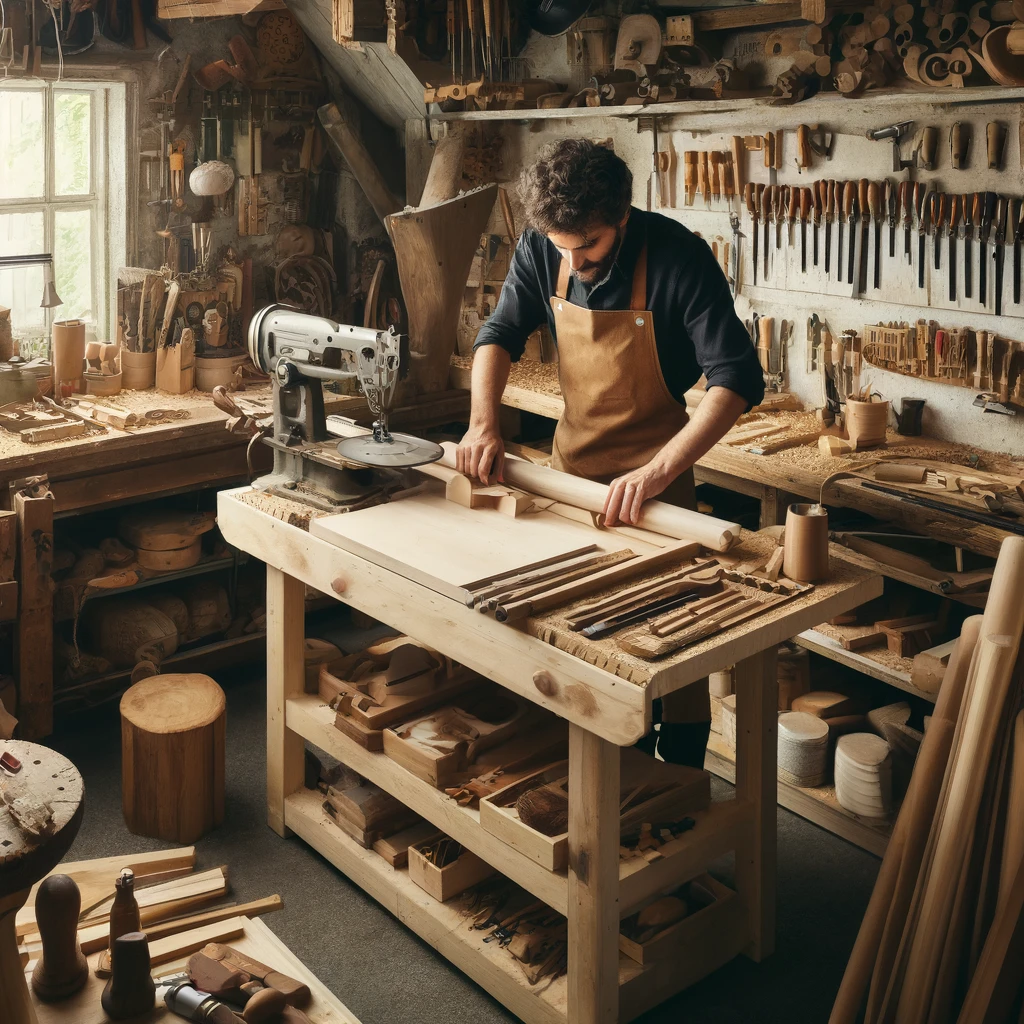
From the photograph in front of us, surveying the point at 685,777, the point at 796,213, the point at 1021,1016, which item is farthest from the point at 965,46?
the point at 1021,1016

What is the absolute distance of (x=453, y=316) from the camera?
200 inches

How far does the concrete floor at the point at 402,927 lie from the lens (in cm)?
314

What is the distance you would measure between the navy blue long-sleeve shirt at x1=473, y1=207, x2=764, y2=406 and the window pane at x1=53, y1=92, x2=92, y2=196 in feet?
8.04

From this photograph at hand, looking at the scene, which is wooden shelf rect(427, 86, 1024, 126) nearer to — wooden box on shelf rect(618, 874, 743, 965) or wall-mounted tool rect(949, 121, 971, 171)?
wall-mounted tool rect(949, 121, 971, 171)

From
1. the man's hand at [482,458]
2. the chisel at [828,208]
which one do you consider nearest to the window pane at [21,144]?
the man's hand at [482,458]

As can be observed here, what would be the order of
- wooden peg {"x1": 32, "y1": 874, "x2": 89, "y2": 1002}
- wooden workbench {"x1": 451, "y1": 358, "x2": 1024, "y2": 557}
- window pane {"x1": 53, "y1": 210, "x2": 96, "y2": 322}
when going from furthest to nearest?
window pane {"x1": 53, "y1": 210, "x2": 96, "y2": 322}
wooden workbench {"x1": 451, "y1": 358, "x2": 1024, "y2": 557}
wooden peg {"x1": 32, "y1": 874, "x2": 89, "y2": 1002}

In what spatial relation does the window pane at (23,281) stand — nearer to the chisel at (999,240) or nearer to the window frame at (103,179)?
the window frame at (103,179)

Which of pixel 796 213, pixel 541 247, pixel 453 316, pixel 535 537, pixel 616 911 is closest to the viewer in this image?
pixel 616 911

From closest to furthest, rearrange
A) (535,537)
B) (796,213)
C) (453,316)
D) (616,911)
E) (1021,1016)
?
(1021,1016) → (616,911) → (535,537) → (796,213) → (453,316)

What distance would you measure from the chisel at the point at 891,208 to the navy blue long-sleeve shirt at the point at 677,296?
1.16 m

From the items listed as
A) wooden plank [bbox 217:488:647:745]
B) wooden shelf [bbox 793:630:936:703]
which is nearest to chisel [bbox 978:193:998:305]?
wooden shelf [bbox 793:630:936:703]

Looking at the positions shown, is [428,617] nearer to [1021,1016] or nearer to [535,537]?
[535,537]

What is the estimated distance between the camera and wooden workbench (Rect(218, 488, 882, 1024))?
2.61m

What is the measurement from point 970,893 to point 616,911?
2.53ft
